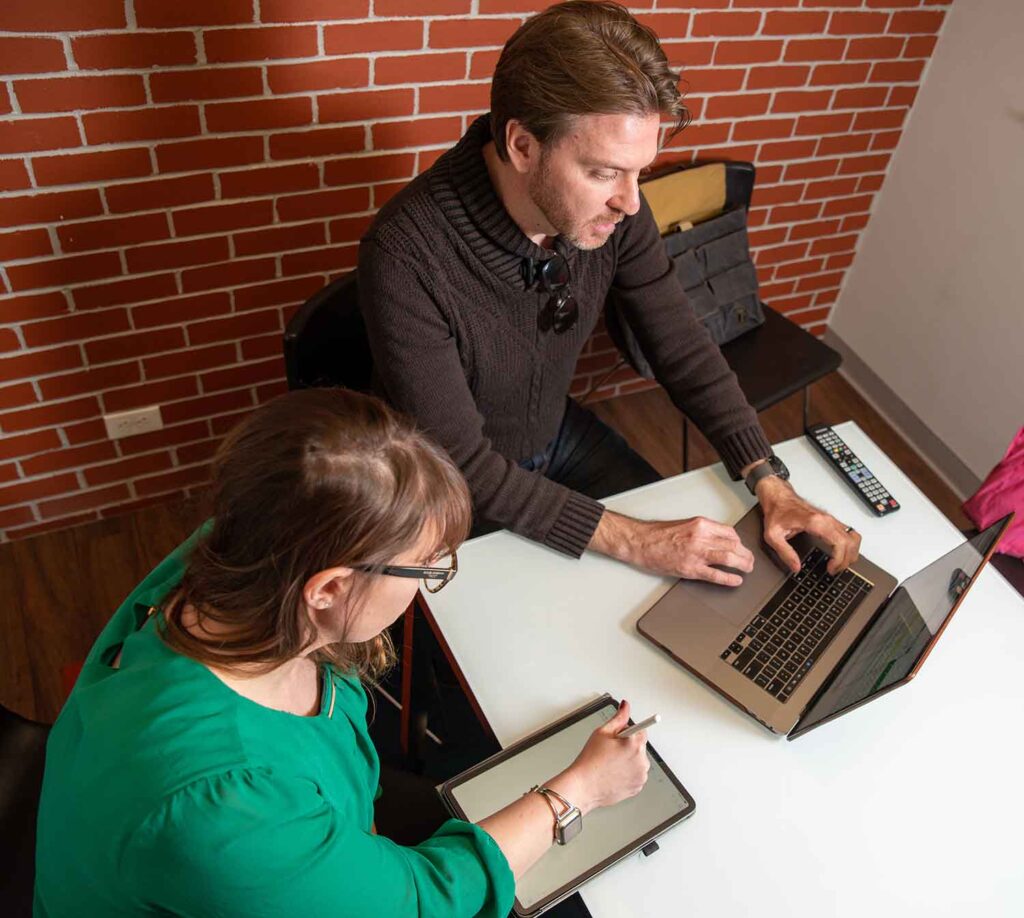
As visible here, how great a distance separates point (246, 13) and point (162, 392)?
892 mm

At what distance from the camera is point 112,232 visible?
5.97ft

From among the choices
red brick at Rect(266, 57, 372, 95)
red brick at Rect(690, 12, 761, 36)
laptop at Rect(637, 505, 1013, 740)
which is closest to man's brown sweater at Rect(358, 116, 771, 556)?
laptop at Rect(637, 505, 1013, 740)

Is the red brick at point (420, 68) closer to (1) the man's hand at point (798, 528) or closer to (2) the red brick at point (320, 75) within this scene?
(2) the red brick at point (320, 75)

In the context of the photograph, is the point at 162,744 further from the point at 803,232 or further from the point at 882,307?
the point at 882,307

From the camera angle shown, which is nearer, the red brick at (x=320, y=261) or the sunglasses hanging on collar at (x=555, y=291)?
the sunglasses hanging on collar at (x=555, y=291)

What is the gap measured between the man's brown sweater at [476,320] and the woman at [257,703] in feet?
1.60

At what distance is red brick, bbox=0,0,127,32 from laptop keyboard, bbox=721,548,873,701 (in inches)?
57.7

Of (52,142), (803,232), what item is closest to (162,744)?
(52,142)

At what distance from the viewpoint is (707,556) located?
141cm

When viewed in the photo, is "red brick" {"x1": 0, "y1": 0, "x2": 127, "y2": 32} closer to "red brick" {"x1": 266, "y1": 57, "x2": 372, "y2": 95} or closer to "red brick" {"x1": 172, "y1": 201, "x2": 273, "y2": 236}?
"red brick" {"x1": 266, "y1": 57, "x2": 372, "y2": 95}

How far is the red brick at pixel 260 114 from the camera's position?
1755mm

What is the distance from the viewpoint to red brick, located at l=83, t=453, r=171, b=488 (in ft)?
7.28

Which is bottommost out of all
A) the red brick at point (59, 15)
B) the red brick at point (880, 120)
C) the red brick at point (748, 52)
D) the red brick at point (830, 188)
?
the red brick at point (830, 188)

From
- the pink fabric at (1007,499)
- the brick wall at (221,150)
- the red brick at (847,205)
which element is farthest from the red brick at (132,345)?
the red brick at (847,205)
